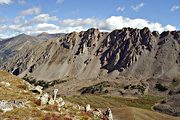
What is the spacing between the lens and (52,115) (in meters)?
46.1

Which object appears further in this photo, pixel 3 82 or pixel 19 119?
pixel 3 82

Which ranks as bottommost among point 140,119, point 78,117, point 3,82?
point 140,119

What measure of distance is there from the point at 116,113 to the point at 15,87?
96126 millimetres

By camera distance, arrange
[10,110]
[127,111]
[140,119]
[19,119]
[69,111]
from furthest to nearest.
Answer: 1. [127,111]
2. [140,119]
3. [69,111]
4. [10,110]
5. [19,119]

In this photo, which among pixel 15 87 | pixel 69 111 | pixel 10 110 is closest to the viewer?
pixel 10 110

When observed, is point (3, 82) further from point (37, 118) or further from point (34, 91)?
point (37, 118)

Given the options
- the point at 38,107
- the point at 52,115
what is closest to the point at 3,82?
the point at 38,107

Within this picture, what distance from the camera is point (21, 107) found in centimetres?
4778

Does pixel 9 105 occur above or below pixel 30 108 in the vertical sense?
above

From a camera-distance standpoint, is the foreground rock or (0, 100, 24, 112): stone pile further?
(0, 100, 24, 112): stone pile

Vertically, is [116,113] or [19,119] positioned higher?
[19,119]

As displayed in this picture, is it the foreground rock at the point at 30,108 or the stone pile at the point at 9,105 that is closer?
the foreground rock at the point at 30,108

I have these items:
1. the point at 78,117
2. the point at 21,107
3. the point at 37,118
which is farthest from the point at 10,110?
the point at 78,117

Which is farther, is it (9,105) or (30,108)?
(30,108)
